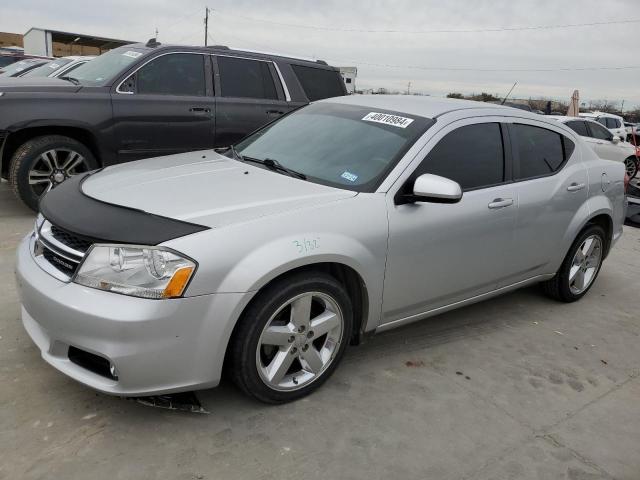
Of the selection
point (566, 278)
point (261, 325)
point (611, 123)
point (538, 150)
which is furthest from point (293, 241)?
point (611, 123)

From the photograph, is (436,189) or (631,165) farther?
(631,165)

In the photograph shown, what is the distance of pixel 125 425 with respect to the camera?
2.57m

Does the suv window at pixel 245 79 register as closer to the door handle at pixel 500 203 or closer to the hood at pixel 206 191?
the hood at pixel 206 191

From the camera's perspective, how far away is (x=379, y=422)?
9.14 feet

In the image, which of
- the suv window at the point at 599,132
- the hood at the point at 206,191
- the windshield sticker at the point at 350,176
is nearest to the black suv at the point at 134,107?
the hood at the point at 206,191

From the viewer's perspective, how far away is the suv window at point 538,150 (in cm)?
388

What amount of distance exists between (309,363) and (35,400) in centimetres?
137

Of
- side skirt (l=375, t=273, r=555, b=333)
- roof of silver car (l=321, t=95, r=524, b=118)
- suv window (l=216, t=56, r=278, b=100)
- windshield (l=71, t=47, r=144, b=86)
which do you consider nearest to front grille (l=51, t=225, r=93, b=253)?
side skirt (l=375, t=273, r=555, b=333)

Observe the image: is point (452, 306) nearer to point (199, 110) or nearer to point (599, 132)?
point (199, 110)

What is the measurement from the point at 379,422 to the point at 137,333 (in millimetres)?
1297

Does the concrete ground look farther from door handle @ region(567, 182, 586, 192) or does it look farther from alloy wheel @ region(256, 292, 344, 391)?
door handle @ region(567, 182, 586, 192)

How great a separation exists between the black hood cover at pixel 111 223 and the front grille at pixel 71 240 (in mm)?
27

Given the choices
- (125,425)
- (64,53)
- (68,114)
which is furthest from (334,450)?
(64,53)

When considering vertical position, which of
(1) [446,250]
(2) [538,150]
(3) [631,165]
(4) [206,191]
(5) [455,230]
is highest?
(2) [538,150]
